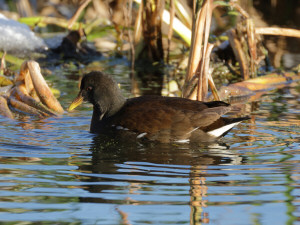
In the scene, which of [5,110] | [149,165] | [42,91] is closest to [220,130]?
[149,165]

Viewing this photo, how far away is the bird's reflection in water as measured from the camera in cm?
397

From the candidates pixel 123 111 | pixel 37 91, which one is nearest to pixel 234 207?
pixel 123 111

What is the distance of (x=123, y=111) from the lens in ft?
19.0

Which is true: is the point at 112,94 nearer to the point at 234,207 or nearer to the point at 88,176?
the point at 88,176

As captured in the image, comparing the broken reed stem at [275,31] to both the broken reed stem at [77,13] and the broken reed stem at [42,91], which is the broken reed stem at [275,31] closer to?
the broken reed stem at [77,13]

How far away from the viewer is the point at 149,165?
4773 millimetres

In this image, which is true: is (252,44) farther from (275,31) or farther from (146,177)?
(146,177)

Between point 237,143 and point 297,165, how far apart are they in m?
0.88

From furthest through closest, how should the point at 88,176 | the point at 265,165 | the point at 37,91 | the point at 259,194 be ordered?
the point at 37,91, the point at 265,165, the point at 88,176, the point at 259,194

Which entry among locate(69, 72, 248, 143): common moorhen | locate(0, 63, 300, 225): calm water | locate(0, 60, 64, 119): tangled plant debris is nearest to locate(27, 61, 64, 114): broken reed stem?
locate(0, 60, 64, 119): tangled plant debris

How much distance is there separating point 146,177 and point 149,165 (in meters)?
0.36

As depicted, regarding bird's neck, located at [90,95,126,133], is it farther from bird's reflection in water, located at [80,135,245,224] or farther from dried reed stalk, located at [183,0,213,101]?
dried reed stalk, located at [183,0,213,101]

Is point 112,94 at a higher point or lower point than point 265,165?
higher

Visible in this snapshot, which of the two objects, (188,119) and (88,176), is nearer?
(88,176)
